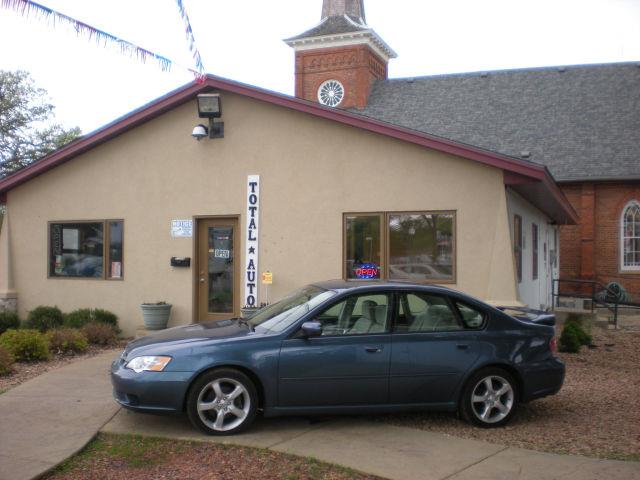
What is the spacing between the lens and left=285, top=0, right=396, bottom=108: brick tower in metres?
36.3

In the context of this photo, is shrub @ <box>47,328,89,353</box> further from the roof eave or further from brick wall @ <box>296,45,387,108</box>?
the roof eave

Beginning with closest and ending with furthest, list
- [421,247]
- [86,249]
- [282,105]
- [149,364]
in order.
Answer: [149,364] < [421,247] < [282,105] < [86,249]

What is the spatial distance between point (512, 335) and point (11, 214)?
1109 cm

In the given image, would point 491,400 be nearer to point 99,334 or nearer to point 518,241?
point 518,241

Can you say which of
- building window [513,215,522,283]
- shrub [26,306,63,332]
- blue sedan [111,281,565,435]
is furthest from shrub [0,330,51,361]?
building window [513,215,522,283]

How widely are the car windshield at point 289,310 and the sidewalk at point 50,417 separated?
Answer: 1.79 metres

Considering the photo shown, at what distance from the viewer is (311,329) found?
612 centimetres

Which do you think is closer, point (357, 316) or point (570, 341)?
point (357, 316)

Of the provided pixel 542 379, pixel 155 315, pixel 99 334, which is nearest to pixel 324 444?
pixel 542 379

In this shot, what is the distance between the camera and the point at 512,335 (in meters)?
6.67

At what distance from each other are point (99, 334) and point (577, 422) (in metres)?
7.94

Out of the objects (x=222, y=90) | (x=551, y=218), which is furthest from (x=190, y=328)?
(x=551, y=218)

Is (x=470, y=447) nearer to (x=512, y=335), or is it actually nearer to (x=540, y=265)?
(x=512, y=335)

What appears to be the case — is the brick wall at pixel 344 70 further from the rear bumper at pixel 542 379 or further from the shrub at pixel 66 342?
the rear bumper at pixel 542 379
